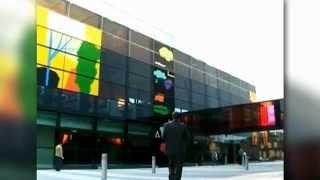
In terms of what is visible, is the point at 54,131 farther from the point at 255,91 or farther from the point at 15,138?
the point at 255,91

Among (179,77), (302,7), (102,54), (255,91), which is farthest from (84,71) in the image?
(255,91)

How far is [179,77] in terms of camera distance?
4228 cm

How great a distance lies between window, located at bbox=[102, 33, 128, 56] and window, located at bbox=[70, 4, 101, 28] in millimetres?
1128

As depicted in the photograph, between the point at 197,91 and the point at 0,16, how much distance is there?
138 ft

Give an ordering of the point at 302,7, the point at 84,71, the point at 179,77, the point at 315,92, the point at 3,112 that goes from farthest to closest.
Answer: the point at 179,77, the point at 84,71, the point at 302,7, the point at 315,92, the point at 3,112

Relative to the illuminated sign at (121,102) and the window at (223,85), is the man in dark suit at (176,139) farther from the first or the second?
the window at (223,85)

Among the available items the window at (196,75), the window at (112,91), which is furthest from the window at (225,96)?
the window at (112,91)

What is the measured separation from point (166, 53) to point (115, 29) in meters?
6.94

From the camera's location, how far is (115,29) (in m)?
34.7

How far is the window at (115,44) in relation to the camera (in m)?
33.6

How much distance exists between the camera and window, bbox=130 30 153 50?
36562 millimetres

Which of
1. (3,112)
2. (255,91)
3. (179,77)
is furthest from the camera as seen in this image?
(255,91)

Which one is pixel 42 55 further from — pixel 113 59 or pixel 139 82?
pixel 139 82

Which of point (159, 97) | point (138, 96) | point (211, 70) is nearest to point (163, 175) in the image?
point (138, 96)
